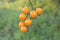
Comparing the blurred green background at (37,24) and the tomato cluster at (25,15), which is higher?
the tomato cluster at (25,15)

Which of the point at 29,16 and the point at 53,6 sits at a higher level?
the point at 29,16

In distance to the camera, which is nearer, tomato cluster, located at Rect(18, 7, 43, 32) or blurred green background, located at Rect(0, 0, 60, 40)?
tomato cluster, located at Rect(18, 7, 43, 32)

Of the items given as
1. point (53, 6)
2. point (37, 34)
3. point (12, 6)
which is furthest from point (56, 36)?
point (12, 6)

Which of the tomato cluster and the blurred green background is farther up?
the tomato cluster

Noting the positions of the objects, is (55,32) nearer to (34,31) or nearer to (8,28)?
(34,31)

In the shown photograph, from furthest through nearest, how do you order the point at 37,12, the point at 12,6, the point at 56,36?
the point at 12,6
the point at 56,36
the point at 37,12

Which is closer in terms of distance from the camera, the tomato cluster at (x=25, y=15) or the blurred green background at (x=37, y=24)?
the tomato cluster at (x=25, y=15)

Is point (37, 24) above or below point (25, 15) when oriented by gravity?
below

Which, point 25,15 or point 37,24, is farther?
point 37,24
